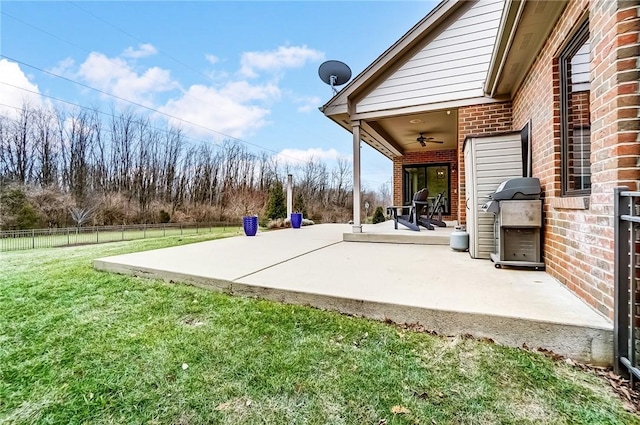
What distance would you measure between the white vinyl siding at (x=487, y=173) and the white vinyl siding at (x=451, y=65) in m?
1.76

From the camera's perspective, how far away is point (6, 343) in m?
2.46

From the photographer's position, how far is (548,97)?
3.14 m

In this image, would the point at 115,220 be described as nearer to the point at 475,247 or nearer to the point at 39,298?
the point at 39,298

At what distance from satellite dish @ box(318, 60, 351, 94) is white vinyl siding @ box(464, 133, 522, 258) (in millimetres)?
4003

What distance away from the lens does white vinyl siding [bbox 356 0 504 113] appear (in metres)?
5.26

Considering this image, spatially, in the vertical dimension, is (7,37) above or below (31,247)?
above

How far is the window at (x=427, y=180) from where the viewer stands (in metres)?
10.6

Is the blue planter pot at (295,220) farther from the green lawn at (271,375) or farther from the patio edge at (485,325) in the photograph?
the green lawn at (271,375)

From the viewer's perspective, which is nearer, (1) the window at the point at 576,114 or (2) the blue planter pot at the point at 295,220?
(1) the window at the point at 576,114

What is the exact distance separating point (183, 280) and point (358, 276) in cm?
209

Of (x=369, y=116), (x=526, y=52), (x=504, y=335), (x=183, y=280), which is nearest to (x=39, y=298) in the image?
(x=183, y=280)

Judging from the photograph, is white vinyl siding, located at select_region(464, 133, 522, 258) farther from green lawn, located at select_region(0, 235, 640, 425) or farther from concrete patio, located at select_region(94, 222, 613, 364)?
green lawn, located at select_region(0, 235, 640, 425)

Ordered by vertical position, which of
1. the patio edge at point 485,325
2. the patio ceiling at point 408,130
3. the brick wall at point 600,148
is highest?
the patio ceiling at point 408,130

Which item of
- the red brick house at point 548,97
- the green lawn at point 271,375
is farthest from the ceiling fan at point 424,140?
the green lawn at point 271,375
